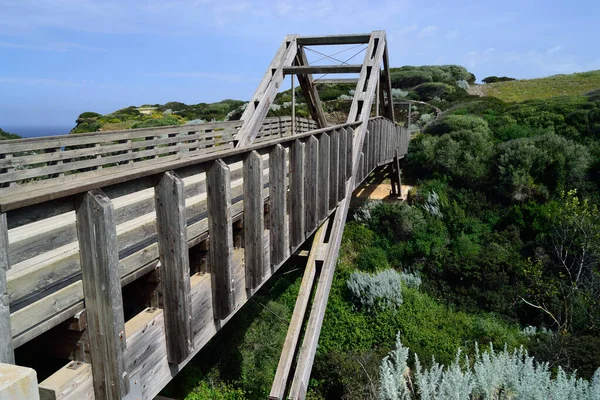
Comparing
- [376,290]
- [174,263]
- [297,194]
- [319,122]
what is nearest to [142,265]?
[174,263]

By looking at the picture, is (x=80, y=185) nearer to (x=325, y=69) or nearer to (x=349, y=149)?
(x=349, y=149)

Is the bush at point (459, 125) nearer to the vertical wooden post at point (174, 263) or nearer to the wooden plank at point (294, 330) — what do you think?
the wooden plank at point (294, 330)

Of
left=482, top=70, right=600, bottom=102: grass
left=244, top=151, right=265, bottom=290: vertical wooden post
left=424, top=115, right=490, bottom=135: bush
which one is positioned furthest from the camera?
left=482, top=70, right=600, bottom=102: grass

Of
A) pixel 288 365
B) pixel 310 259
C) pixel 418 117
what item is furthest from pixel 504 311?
pixel 418 117

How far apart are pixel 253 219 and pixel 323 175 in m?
2.32

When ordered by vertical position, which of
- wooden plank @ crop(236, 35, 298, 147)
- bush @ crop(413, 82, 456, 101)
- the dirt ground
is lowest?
the dirt ground

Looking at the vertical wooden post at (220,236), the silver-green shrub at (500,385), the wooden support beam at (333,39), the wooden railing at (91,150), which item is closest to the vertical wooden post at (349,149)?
the silver-green shrub at (500,385)

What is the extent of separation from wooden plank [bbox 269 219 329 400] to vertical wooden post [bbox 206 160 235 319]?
167 cm

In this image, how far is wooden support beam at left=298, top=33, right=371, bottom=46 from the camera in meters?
10.6

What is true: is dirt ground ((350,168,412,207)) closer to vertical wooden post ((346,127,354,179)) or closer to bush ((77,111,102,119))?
vertical wooden post ((346,127,354,179))

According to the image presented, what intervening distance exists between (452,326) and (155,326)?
32.6 ft

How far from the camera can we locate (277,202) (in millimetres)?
4188

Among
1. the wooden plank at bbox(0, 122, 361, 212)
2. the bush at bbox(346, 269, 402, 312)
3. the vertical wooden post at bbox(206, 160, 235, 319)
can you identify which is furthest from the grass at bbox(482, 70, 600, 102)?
the wooden plank at bbox(0, 122, 361, 212)

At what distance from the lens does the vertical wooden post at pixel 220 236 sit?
297cm
